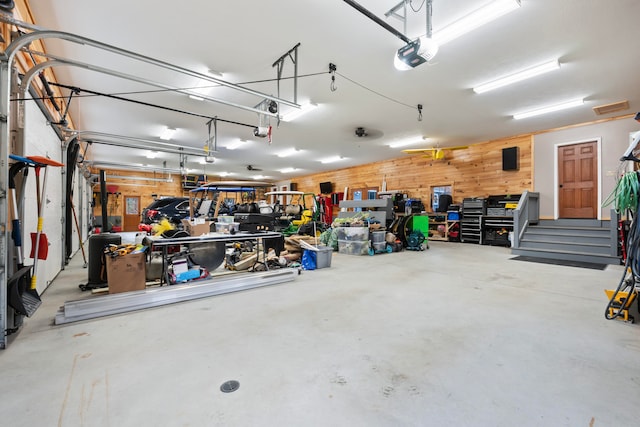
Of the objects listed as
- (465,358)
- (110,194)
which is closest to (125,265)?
(465,358)

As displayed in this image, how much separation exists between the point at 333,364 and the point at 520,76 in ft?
18.6

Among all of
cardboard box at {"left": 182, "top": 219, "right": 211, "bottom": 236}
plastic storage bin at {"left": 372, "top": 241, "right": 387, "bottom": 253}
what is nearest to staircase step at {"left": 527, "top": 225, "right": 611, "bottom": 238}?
plastic storage bin at {"left": 372, "top": 241, "right": 387, "bottom": 253}

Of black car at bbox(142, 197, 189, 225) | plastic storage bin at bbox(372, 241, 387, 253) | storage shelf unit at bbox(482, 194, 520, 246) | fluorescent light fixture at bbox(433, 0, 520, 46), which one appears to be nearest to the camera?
fluorescent light fixture at bbox(433, 0, 520, 46)

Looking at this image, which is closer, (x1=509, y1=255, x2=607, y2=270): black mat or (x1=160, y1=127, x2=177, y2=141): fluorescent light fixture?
(x1=509, y1=255, x2=607, y2=270): black mat

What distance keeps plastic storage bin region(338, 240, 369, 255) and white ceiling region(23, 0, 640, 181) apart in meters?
3.25

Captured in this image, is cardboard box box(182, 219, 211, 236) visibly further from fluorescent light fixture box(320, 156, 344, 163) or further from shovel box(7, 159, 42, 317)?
fluorescent light fixture box(320, 156, 344, 163)

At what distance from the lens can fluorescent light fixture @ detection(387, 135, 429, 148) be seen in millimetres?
8785

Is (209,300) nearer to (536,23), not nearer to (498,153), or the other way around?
(536,23)

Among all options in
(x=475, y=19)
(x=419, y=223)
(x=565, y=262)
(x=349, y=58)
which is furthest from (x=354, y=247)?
(x=475, y=19)

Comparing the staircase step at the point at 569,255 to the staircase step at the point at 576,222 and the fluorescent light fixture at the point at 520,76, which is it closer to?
the staircase step at the point at 576,222

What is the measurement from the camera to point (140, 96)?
5531 millimetres

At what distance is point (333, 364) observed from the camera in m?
1.82

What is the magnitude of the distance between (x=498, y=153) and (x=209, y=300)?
378 inches

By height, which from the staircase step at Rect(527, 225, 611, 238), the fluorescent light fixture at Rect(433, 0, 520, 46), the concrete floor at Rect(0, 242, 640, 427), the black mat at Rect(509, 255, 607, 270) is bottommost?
the black mat at Rect(509, 255, 607, 270)
